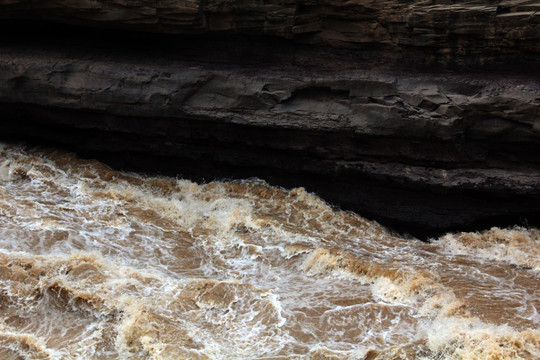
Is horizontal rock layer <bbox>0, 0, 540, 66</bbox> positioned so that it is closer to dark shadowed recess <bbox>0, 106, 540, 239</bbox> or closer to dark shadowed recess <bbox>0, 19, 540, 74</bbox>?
dark shadowed recess <bbox>0, 19, 540, 74</bbox>

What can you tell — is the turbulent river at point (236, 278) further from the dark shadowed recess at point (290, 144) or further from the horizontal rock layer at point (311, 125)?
the horizontal rock layer at point (311, 125)

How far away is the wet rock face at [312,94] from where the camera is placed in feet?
30.2

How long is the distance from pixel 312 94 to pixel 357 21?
1287 mm

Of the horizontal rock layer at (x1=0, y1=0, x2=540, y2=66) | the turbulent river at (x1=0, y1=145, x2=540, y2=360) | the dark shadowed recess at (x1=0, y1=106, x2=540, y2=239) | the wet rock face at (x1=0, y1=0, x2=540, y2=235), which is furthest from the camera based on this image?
the dark shadowed recess at (x1=0, y1=106, x2=540, y2=239)

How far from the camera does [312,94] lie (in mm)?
9906

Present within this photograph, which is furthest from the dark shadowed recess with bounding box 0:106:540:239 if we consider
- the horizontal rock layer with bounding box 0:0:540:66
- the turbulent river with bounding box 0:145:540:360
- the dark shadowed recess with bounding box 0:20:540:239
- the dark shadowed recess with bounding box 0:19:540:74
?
the horizontal rock layer with bounding box 0:0:540:66

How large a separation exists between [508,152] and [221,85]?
14.7ft

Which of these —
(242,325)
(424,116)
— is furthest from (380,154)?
(242,325)

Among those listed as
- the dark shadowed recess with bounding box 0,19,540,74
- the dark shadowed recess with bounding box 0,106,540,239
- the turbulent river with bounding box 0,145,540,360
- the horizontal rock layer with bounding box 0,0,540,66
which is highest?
the horizontal rock layer with bounding box 0,0,540,66

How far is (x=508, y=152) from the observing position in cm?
931

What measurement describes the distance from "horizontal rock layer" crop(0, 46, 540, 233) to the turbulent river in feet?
1.52

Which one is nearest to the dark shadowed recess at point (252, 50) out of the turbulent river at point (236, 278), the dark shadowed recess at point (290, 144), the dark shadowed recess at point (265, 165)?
the dark shadowed recess at point (290, 144)

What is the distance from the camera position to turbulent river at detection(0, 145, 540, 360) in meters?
6.55

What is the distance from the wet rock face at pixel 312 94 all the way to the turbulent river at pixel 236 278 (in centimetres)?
55
